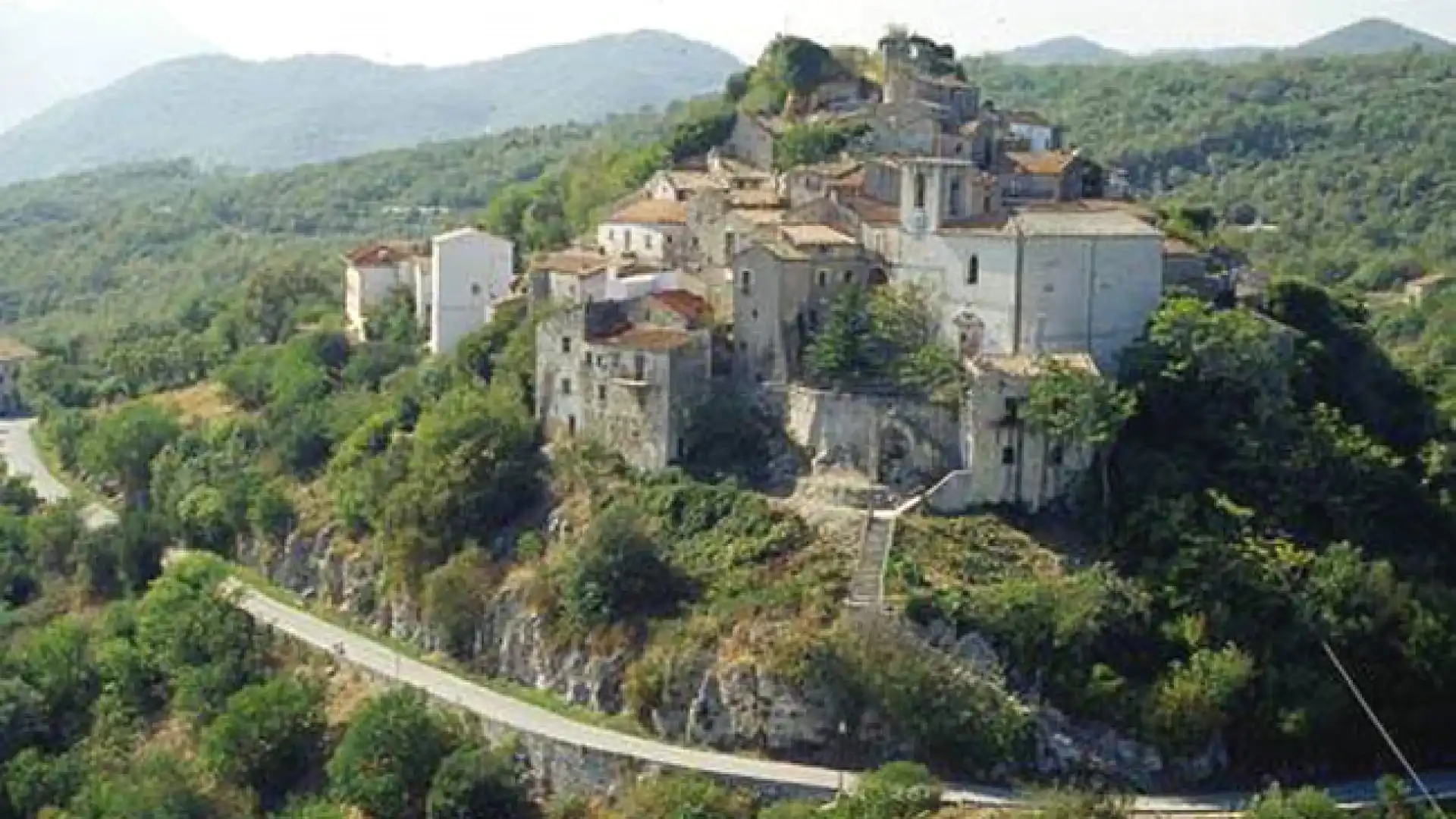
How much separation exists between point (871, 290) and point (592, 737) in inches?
487

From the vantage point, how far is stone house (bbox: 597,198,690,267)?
5494cm

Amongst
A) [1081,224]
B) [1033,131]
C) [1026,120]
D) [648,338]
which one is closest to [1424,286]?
[1026,120]

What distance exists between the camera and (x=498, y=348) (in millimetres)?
55000

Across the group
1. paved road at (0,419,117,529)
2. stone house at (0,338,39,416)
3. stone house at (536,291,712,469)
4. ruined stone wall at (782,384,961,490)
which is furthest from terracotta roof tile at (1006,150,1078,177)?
stone house at (0,338,39,416)

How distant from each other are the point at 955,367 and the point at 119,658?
22.2 meters

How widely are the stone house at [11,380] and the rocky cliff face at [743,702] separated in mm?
44228

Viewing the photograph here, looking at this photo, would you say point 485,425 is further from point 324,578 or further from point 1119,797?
point 1119,797

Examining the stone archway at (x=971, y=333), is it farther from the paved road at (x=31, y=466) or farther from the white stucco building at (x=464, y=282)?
the paved road at (x=31, y=466)

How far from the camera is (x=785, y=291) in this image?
47.8 metres

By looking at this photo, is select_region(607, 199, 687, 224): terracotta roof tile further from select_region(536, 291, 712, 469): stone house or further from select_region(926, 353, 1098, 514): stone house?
select_region(926, 353, 1098, 514): stone house

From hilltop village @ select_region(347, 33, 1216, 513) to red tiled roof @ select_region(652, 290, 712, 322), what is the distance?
82 mm

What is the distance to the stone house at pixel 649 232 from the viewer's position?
54938 millimetres

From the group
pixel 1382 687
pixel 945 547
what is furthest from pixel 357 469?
pixel 1382 687

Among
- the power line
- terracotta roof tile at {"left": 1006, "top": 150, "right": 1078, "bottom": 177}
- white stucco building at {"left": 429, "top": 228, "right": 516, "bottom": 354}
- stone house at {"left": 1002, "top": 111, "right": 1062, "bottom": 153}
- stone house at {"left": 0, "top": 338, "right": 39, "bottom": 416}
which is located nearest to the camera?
the power line
